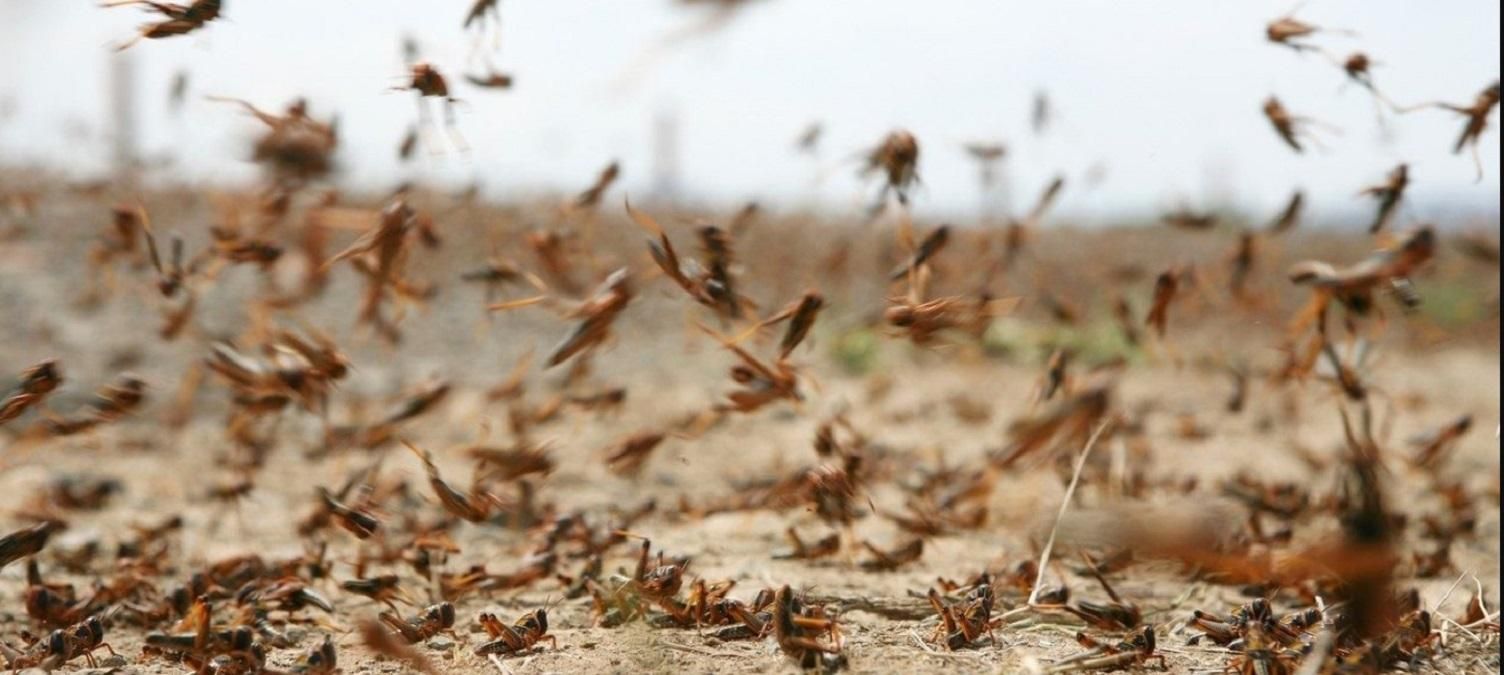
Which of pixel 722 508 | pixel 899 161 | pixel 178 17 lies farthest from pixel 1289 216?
pixel 178 17

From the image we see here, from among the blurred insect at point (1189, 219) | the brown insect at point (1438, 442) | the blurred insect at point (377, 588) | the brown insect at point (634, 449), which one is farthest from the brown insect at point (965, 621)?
the blurred insect at point (1189, 219)

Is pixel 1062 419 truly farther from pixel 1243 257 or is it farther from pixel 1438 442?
pixel 1438 442

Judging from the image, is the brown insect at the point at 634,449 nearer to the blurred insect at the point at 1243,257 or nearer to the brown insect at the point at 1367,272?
the brown insect at the point at 1367,272

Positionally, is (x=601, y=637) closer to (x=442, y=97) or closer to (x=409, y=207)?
(x=409, y=207)

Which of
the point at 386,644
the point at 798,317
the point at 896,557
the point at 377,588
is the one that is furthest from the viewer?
the point at 896,557

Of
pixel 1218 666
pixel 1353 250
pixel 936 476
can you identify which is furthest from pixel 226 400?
pixel 1353 250
